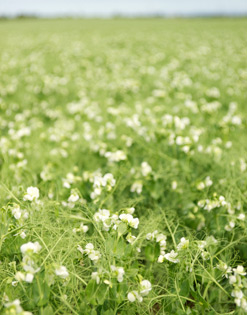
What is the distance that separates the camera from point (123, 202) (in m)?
2.80

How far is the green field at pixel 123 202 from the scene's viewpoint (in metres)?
1.69

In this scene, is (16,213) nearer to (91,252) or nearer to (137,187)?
(91,252)

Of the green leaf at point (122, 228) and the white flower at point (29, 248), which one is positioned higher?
the white flower at point (29, 248)

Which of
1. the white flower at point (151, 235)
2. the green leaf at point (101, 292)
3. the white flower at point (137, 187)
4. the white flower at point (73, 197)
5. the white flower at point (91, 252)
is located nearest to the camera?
the green leaf at point (101, 292)

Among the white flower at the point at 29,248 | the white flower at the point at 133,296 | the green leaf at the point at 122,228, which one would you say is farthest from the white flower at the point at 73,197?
the white flower at the point at 133,296

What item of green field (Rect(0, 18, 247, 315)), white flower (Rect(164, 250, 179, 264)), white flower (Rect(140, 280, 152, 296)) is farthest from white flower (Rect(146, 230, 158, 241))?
white flower (Rect(140, 280, 152, 296))

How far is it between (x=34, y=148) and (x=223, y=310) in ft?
9.47

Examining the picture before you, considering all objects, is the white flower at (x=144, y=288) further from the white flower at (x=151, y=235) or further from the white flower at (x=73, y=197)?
the white flower at (x=73, y=197)

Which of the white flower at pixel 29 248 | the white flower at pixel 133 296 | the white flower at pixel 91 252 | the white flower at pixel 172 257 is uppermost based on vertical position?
the white flower at pixel 29 248

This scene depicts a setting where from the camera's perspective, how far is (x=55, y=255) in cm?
179

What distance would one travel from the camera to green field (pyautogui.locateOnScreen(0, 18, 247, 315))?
1.69 m

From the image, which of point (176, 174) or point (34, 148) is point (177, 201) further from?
point (34, 148)

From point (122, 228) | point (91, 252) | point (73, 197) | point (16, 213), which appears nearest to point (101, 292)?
point (91, 252)

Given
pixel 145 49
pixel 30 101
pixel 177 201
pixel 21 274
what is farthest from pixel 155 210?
pixel 145 49
